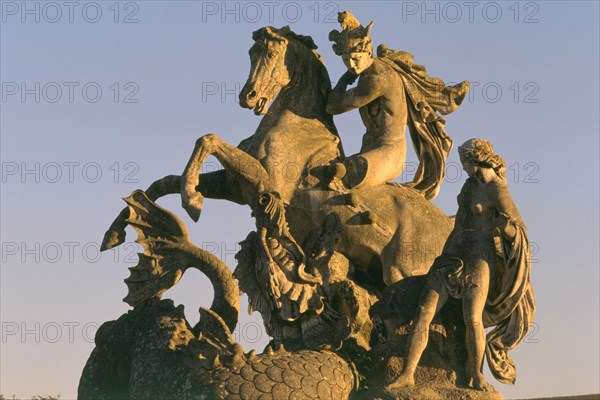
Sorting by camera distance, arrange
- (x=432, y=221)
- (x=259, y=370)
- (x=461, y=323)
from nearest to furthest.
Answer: (x=259, y=370) < (x=461, y=323) < (x=432, y=221)

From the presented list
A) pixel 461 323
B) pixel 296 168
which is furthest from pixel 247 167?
pixel 461 323

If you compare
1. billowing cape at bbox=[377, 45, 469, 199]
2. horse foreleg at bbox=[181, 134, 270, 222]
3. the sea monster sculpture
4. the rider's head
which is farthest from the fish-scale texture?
the rider's head

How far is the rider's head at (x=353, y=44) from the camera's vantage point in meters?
17.8

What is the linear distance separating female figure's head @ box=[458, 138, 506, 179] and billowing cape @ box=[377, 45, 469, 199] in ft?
5.49

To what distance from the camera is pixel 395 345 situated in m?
16.6

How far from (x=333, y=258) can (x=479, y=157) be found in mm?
1884

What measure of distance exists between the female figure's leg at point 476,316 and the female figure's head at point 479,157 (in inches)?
36.4

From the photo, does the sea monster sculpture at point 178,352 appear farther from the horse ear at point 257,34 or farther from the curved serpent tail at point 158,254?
the horse ear at point 257,34

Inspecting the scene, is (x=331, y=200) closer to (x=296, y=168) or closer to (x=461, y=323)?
(x=296, y=168)

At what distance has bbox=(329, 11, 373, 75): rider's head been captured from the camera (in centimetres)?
1784

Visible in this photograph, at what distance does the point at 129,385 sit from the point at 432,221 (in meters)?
3.60

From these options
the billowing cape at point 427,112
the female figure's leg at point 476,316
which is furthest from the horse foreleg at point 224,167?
the female figure's leg at point 476,316

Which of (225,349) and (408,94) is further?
(408,94)

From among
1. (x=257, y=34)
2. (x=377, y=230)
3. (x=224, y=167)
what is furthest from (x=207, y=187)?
(x=377, y=230)
